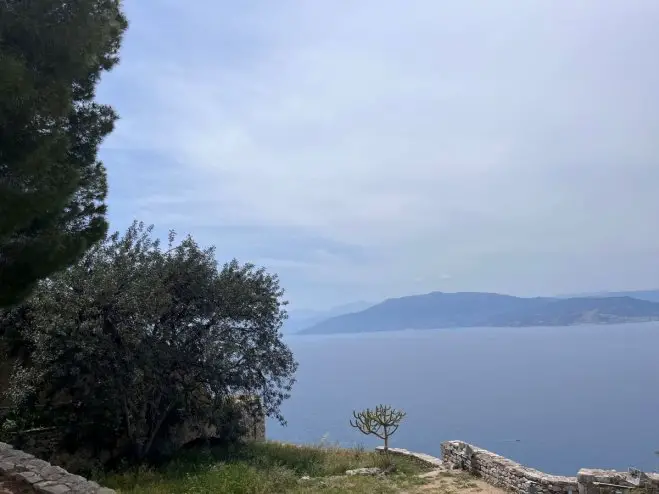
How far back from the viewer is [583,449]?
147 ft

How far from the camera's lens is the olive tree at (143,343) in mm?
11594

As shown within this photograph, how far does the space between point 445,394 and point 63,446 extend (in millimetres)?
84706

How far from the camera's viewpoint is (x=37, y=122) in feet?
19.2

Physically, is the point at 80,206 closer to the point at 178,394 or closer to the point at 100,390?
the point at 100,390

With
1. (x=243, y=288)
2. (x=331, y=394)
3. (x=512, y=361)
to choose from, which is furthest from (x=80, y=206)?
(x=512, y=361)

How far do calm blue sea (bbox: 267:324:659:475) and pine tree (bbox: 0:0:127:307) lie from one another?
14914 mm

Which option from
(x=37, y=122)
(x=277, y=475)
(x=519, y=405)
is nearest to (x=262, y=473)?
(x=277, y=475)

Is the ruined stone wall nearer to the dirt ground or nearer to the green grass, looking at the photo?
the dirt ground

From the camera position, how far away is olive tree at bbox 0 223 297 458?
11.6m

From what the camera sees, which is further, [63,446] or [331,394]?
[331,394]

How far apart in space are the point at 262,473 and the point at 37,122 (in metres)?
8.39

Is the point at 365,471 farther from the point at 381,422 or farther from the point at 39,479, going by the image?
the point at 39,479

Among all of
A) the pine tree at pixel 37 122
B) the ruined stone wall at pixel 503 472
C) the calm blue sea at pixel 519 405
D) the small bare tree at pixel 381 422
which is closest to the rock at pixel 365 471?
the ruined stone wall at pixel 503 472

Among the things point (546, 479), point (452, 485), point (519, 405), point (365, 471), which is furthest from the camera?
point (519, 405)
